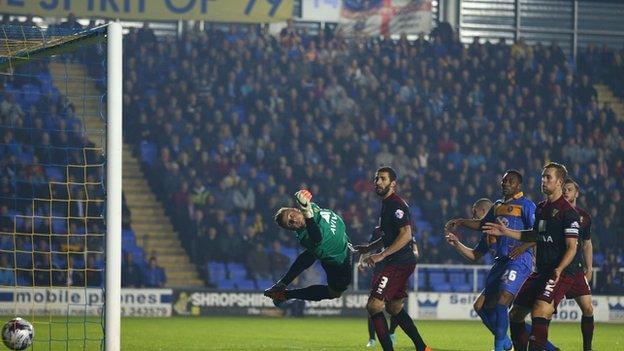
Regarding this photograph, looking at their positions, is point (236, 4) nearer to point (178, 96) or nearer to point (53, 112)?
point (178, 96)

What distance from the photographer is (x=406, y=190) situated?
2780cm

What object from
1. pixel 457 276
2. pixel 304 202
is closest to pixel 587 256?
pixel 304 202

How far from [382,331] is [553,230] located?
2.31m

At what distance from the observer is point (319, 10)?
32.3 meters

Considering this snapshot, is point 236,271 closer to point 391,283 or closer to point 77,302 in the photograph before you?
point 77,302

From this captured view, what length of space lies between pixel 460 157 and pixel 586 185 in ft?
10.3

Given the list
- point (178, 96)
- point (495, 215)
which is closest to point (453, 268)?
point (178, 96)

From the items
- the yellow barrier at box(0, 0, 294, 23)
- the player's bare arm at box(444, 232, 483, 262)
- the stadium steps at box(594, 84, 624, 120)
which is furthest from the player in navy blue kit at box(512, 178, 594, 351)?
the stadium steps at box(594, 84, 624, 120)

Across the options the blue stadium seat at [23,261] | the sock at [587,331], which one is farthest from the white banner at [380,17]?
the sock at [587,331]

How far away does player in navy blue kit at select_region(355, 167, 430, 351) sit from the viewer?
1259cm

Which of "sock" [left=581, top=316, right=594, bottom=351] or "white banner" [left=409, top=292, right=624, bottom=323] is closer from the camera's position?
"sock" [left=581, top=316, right=594, bottom=351]

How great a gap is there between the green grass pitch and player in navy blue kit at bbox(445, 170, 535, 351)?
7.06 feet

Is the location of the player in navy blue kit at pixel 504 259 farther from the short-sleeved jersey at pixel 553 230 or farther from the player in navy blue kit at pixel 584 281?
the short-sleeved jersey at pixel 553 230

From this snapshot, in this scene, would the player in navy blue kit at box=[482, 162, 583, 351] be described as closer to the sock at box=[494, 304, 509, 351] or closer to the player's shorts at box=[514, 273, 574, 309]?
the player's shorts at box=[514, 273, 574, 309]
